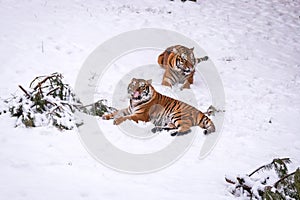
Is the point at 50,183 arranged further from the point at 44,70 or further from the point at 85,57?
the point at 85,57

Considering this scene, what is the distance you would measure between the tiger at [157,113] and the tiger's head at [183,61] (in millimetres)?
1435

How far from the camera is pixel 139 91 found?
230 inches

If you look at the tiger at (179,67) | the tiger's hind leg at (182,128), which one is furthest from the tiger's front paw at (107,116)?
the tiger at (179,67)

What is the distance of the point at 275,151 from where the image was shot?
5547 millimetres

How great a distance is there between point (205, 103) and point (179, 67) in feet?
3.13

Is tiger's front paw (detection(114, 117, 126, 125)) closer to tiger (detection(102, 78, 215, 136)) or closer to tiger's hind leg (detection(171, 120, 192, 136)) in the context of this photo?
tiger (detection(102, 78, 215, 136))

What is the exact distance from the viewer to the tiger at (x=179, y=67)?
736 cm

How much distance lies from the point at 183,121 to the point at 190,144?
0.53 meters

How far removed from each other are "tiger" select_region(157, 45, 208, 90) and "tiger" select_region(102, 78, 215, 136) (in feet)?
4.70

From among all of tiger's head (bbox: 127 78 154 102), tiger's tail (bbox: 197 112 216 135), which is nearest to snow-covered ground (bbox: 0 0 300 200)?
tiger's tail (bbox: 197 112 216 135)

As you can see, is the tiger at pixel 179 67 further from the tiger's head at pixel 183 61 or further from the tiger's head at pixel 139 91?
the tiger's head at pixel 139 91

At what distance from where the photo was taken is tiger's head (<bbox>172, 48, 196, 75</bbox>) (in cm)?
734

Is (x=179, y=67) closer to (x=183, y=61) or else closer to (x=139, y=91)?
(x=183, y=61)

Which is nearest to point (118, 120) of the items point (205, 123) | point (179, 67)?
point (205, 123)
